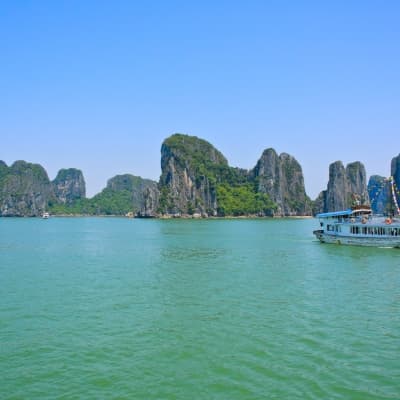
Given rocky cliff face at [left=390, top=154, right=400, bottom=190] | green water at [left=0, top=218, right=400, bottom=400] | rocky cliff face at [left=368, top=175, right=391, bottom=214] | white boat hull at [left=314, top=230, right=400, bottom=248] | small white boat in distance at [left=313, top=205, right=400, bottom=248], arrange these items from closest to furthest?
1. green water at [left=0, top=218, right=400, bottom=400]
2. white boat hull at [left=314, top=230, right=400, bottom=248]
3. small white boat in distance at [left=313, top=205, right=400, bottom=248]
4. rocky cliff face at [left=368, top=175, right=391, bottom=214]
5. rocky cliff face at [left=390, top=154, right=400, bottom=190]

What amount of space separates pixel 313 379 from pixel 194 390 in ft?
13.0

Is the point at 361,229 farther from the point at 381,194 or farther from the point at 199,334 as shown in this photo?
the point at 381,194

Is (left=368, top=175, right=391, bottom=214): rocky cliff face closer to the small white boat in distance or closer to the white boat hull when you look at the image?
the small white boat in distance

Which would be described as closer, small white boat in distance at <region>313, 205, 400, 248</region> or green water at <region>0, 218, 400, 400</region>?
green water at <region>0, 218, 400, 400</region>

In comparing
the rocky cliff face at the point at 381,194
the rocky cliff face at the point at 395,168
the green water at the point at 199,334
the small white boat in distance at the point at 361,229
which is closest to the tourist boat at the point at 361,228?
the small white boat in distance at the point at 361,229

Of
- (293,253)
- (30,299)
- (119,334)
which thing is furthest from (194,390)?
(293,253)

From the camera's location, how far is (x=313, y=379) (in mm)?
14906

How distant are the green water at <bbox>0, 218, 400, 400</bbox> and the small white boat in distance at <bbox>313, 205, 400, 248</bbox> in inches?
892

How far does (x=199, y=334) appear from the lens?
65.4 ft

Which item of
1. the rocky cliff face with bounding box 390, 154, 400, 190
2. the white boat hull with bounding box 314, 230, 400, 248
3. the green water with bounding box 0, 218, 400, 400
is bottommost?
the green water with bounding box 0, 218, 400, 400

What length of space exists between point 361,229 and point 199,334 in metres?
48.6

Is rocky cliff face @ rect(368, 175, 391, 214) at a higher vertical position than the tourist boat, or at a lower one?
higher

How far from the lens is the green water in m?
14.5

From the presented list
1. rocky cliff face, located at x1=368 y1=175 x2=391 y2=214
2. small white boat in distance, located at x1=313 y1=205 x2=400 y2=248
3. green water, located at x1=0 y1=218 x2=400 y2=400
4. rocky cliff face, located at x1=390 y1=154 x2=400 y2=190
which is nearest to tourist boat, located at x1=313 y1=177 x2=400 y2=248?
small white boat in distance, located at x1=313 y1=205 x2=400 y2=248
